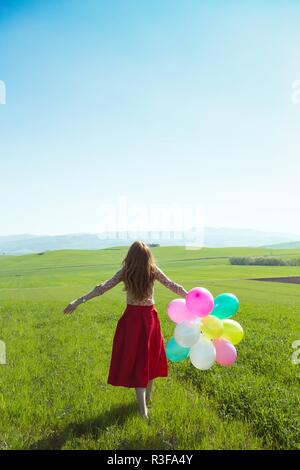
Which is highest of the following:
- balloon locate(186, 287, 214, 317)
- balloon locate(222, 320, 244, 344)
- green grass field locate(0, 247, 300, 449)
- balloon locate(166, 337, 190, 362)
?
balloon locate(186, 287, 214, 317)

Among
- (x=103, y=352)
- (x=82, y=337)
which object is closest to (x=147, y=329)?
(x=103, y=352)

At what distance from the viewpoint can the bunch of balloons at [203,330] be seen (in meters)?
5.70

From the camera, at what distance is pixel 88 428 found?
205 inches

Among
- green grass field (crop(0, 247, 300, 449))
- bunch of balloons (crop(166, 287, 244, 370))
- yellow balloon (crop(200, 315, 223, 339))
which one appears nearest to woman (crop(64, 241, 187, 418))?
bunch of balloons (crop(166, 287, 244, 370))

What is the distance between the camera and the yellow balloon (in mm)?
5770

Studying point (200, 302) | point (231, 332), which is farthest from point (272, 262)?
point (200, 302)

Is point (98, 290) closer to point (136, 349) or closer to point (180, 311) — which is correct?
point (136, 349)

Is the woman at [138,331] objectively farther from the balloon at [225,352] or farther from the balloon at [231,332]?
the balloon at [231,332]

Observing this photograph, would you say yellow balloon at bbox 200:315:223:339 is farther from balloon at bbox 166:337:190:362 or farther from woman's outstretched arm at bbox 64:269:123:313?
woman's outstretched arm at bbox 64:269:123:313

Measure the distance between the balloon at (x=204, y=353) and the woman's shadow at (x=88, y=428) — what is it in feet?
3.64

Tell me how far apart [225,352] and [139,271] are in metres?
1.67

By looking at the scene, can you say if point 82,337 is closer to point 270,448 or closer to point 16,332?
point 16,332

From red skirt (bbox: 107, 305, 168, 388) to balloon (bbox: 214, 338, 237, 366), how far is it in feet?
2.78

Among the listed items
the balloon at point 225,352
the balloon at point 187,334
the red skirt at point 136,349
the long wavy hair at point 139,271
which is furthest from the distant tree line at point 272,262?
the long wavy hair at point 139,271
